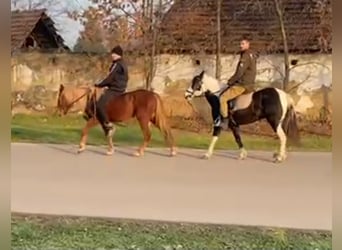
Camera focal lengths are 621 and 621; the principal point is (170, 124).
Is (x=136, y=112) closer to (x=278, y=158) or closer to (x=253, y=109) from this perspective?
(x=253, y=109)

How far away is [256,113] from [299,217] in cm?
47

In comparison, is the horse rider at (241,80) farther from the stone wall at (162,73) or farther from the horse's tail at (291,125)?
the horse's tail at (291,125)

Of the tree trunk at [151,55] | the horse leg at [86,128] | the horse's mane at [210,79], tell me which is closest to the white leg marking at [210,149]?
the horse's mane at [210,79]

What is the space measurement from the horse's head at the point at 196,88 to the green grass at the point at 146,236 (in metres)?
0.56

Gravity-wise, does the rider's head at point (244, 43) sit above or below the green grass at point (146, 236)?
above

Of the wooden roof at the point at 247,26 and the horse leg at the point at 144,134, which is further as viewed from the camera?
the horse leg at the point at 144,134

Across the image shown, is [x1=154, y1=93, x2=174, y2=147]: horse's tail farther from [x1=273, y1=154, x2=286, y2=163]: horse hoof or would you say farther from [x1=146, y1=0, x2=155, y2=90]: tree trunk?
[x1=273, y1=154, x2=286, y2=163]: horse hoof

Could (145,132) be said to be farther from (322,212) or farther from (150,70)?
(322,212)

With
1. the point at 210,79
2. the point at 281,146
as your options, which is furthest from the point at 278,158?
the point at 210,79

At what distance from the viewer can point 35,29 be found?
2.68 meters

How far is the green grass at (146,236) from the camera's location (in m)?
2.61

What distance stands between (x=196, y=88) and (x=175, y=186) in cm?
43

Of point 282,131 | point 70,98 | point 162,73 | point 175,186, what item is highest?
point 162,73

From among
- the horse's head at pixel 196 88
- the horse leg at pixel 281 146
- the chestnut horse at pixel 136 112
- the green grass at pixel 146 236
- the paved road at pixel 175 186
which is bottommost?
the green grass at pixel 146 236
